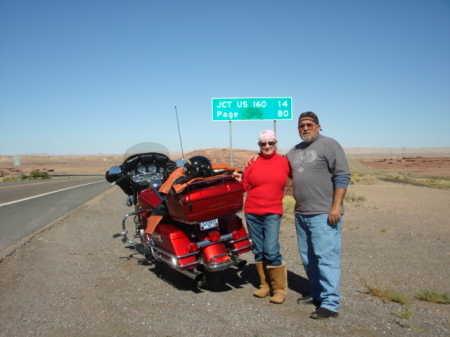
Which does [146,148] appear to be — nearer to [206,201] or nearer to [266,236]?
[206,201]

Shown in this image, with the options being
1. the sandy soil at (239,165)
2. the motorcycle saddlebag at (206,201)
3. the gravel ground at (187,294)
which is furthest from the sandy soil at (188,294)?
the sandy soil at (239,165)

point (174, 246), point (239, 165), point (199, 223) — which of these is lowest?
point (174, 246)

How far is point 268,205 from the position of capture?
191 inches

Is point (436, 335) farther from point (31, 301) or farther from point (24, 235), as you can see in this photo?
point (24, 235)

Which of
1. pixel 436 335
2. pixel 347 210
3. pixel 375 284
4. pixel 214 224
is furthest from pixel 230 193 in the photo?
pixel 347 210

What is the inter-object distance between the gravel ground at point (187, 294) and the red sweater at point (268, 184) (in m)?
1.05

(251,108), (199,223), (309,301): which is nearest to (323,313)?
(309,301)

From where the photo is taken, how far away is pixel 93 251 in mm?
7578

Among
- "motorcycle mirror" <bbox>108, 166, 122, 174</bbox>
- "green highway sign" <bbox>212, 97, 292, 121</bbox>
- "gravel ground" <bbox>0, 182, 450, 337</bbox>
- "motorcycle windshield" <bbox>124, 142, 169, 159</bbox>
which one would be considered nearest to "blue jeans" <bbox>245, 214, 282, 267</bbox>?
"gravel ground" <bbox>0, 182, 450, 337</bbox>

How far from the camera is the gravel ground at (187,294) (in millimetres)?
4137

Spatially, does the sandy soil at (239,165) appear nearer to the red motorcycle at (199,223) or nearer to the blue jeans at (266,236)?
the red motorcycle at (199,223)

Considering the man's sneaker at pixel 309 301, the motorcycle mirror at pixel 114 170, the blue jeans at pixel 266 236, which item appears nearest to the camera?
the man's sneaker at pixel 309 301

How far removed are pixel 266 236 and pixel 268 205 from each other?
363 mm

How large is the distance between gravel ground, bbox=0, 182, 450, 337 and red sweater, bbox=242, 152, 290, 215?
105 cm
